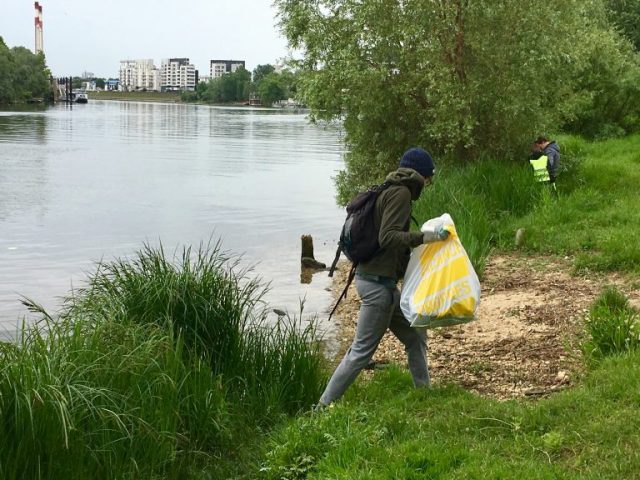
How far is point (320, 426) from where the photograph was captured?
5613 mm

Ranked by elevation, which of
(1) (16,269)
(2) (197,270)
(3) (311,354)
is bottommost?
(1) (16,269)

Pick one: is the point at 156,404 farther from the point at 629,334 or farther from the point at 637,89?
the point at 637,89

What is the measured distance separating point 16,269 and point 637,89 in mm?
15901

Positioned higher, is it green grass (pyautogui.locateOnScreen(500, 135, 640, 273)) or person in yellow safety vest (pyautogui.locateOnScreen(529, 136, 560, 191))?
person in yellow safety vest (pyautogui.locateOnScreen(529, 136, 560, 191))

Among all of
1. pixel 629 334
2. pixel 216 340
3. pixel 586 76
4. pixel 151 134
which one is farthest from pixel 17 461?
pixel 151 134

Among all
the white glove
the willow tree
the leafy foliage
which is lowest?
the white glove

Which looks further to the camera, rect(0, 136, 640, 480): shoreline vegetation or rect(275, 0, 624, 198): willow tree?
rect(275, 0, 624, 198): willow tree

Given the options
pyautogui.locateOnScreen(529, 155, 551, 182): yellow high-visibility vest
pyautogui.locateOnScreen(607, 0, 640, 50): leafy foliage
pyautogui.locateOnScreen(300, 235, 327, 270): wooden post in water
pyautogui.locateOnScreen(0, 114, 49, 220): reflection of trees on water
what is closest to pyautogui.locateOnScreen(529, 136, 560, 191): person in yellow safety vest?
pyautogui.locateOnScreen(529, 155, 551, 182): yellow high-visibility vest

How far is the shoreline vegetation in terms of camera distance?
5086mm

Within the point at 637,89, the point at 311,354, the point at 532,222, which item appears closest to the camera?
the point at 311,354

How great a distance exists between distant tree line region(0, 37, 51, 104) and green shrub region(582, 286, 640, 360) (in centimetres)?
12834

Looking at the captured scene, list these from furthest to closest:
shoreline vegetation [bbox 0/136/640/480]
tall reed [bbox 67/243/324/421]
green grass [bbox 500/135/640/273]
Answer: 1. green grass [bbox 500/135/640/273]
2. tall reed [bbox 67/243/324/421]
3. shoreline vegetation [bbox 0/136/640/480]

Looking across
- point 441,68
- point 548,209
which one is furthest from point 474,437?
point 441,68

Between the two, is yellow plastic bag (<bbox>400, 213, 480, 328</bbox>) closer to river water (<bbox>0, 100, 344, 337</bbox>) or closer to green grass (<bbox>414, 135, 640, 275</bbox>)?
river water (<bbox>0, 100, 344, 337</bbox>)
